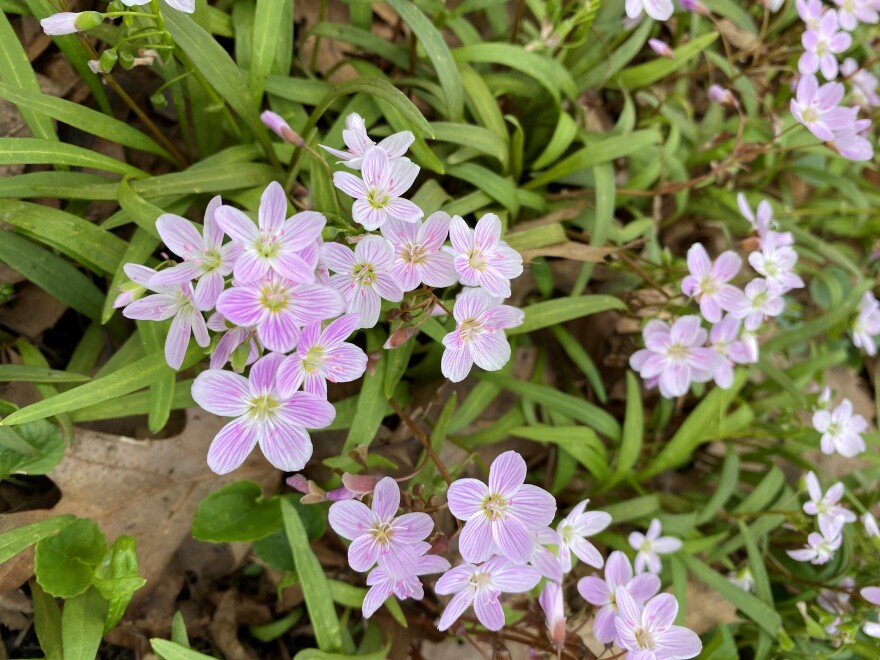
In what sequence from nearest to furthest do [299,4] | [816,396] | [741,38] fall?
[299,4] → [816,396] → [741,38]

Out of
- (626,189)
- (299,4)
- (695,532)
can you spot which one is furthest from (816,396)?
(299,4)

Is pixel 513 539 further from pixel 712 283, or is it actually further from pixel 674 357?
pixel 712 283

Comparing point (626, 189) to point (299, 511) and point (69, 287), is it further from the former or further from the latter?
point (69, 287)

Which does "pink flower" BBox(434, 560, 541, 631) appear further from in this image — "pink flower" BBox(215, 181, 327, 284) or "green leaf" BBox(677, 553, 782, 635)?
A: "green leaf" BBox(677, 553, 782, 635)

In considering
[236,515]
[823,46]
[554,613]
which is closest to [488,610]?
[554,613]

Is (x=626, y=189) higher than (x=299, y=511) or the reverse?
higher

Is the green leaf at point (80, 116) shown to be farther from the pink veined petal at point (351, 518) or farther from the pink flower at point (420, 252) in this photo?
the pink veined petal at point (351, 518)
